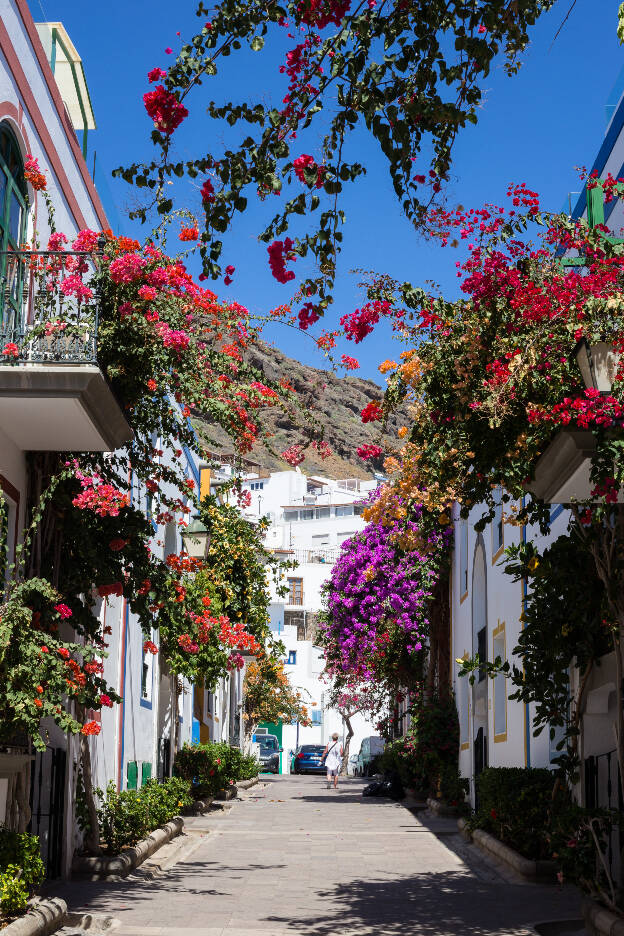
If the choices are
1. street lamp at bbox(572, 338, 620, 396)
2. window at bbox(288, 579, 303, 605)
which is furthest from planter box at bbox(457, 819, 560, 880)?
window at bbox(288, 579, 303, 605)

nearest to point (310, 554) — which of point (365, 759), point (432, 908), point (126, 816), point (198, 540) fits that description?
point (365, 759)

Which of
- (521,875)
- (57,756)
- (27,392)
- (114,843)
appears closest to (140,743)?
(114,843)

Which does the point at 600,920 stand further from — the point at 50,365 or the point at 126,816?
the point at 126,816

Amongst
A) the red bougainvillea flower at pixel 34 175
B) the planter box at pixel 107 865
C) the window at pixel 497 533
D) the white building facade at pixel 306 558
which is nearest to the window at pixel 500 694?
the window at pixel 497 533

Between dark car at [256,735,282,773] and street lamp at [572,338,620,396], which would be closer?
street lamp at [572,338,620,396]

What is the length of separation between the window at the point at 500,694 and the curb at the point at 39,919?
367 inches

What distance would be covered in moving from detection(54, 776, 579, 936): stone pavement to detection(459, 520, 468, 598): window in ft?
17.0

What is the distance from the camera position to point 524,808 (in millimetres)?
12078

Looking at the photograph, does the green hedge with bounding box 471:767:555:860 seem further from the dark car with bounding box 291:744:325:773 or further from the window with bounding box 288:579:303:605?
the window with bounding box 288:579:303:605

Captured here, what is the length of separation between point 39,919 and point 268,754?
50.3 meters

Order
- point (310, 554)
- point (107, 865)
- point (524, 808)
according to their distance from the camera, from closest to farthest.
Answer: point (107, 865)
point (524, 808)
point (310, 554)

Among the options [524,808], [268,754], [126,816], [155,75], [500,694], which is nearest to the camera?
[155,75]

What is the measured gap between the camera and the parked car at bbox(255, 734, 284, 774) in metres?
54.1

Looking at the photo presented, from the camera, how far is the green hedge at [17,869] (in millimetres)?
7465
